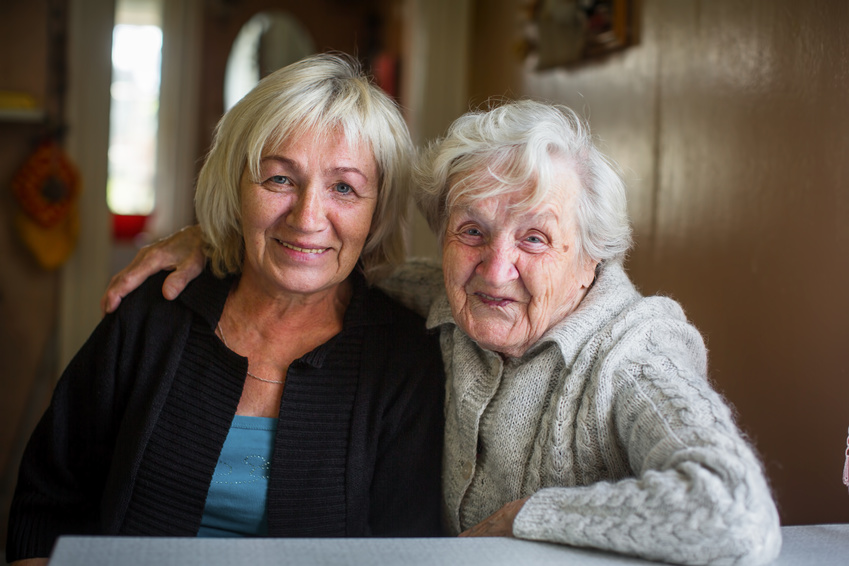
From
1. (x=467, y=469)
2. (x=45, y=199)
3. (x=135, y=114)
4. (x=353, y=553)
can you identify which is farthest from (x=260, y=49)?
(x=353, y=553)

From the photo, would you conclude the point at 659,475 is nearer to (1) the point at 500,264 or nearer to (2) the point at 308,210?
(1) the point at 500,264

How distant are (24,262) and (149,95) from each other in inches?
115

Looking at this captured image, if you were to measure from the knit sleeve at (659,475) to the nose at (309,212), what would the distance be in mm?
589

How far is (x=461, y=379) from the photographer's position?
1.35 metres

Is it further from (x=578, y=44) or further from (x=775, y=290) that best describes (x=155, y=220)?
(x=775, y=290)

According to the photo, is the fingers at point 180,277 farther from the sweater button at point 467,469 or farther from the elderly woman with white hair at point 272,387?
the sweater button at point 467,469

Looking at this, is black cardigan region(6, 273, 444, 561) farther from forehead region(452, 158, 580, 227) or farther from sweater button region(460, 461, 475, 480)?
forehead region(452, 158, 580, 227)

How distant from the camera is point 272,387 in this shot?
1.44 m

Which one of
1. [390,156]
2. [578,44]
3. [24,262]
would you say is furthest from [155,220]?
[390,156]

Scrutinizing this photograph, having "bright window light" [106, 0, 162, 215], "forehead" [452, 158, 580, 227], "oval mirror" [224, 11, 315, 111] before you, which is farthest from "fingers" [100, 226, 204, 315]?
"bright window light" [106, 0, 162, 215]

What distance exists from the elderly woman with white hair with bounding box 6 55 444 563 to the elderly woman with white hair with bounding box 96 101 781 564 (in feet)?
0.37

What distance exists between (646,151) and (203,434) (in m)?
1.39

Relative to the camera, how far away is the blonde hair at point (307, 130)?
140 cm

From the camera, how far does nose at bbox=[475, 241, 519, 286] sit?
1228 millimetres
